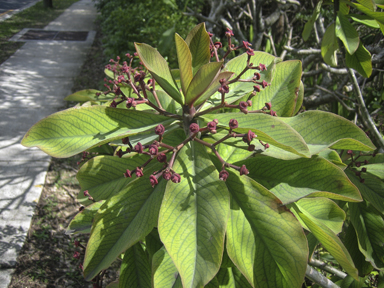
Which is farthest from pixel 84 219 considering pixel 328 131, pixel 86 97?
pixel 328 131

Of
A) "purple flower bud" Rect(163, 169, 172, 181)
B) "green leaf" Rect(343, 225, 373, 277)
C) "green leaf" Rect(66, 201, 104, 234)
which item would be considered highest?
"purple flower bud" Rect(163, 169, 172, 181)

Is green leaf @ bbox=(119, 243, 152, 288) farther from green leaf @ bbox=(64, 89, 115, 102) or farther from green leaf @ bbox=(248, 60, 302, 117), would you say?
green leaf @ bbox=(64, 89, 115, 102)

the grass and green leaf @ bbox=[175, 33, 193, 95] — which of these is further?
the grass

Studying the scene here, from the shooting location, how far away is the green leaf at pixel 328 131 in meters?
0.94

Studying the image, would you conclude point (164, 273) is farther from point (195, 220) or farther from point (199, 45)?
point (199, 45)

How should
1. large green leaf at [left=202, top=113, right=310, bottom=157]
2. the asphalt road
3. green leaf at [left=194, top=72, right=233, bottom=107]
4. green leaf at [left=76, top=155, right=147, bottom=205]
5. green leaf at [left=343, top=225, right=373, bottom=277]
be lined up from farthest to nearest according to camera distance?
the asphalt road → green leaf at [left=343, top=225, right=373, bottom=277] → green leaf at [left=76, top=155, right=147, bottom=205] → green leaf at [left=194, top=72, right=233, bottom=107] → large green leaf at [left=202, top=113, right=310, bottom=157]

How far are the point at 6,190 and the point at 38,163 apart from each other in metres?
0.64

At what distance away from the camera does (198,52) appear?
1044 millimetres

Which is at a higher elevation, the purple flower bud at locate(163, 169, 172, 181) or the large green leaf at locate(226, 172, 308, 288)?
the purple flower bud at locate(163, 169, 172, 181)

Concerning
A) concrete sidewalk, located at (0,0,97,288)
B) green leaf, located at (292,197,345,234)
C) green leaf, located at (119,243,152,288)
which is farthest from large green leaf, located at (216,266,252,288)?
concrete sidewalk, located at (0,0,97,288)

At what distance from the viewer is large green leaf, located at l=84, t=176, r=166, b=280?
95cm

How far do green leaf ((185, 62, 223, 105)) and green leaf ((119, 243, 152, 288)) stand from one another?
2.31 ft

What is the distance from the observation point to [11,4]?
48.7 ft

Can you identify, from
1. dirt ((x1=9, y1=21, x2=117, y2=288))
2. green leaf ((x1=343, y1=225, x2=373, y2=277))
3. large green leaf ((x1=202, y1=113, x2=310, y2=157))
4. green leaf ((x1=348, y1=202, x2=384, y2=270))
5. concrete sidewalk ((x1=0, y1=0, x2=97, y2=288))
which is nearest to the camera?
large green leaf ((x1=202, y1=113, x2=310, y2=157))
